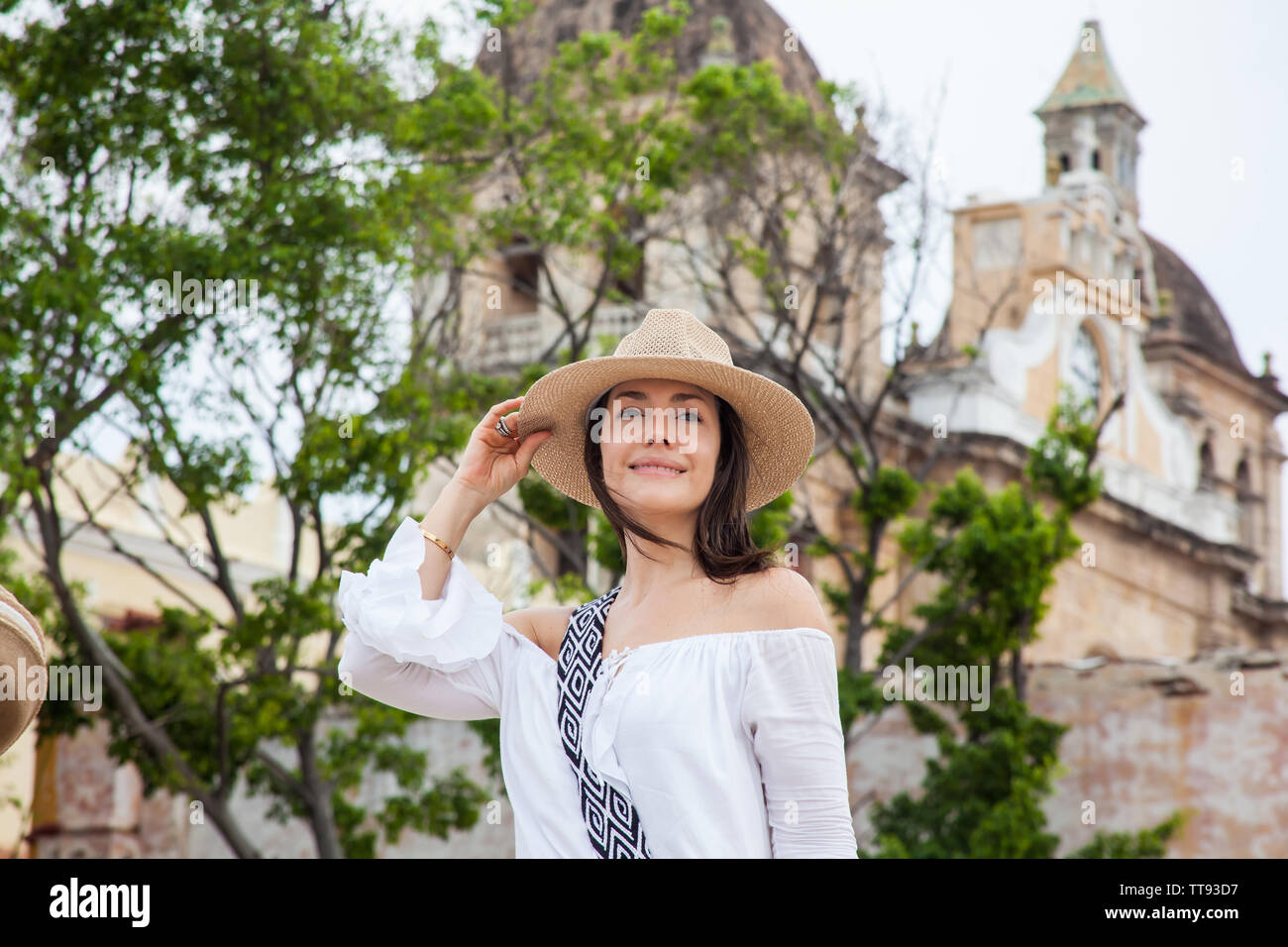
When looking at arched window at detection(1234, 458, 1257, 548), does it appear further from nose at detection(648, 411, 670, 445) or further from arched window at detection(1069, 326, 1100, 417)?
nose at detection(648, 411, 670, 445)

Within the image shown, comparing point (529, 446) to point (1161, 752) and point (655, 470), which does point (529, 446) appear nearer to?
point (655, 470)

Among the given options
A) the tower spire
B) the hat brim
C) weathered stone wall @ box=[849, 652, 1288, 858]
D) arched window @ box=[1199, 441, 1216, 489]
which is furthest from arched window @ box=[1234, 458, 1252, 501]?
the hat brim

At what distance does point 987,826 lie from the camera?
488 inches

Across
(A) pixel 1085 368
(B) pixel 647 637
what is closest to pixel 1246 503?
(A) pixel 1085 368

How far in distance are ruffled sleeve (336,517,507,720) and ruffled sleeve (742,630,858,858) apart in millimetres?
544

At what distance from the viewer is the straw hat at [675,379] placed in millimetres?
3061

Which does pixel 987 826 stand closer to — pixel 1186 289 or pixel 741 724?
pixel 741 724

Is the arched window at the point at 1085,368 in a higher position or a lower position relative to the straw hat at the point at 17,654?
higher

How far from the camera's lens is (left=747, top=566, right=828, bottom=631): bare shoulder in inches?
111

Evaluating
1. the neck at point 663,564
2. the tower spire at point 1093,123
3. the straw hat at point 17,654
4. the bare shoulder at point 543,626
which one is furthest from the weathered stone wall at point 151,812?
the tower spire at point 1093,123

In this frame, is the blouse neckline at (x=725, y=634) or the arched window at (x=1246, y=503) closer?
the blouse neckline at (x=725, y=634)

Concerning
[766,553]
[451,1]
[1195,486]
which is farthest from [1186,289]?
[766,553]

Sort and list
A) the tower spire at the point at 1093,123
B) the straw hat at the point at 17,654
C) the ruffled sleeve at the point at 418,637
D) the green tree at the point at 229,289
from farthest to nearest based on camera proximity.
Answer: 1. the tower spire at the point at 1093,123
2. the green tree at the point at 229,289
3. the ruffled sleeve at the point at 418,637
4. the straw hat at the point at 17,654

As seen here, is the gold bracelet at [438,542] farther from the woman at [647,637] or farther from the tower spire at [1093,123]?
the tower spire at [1093,123]
